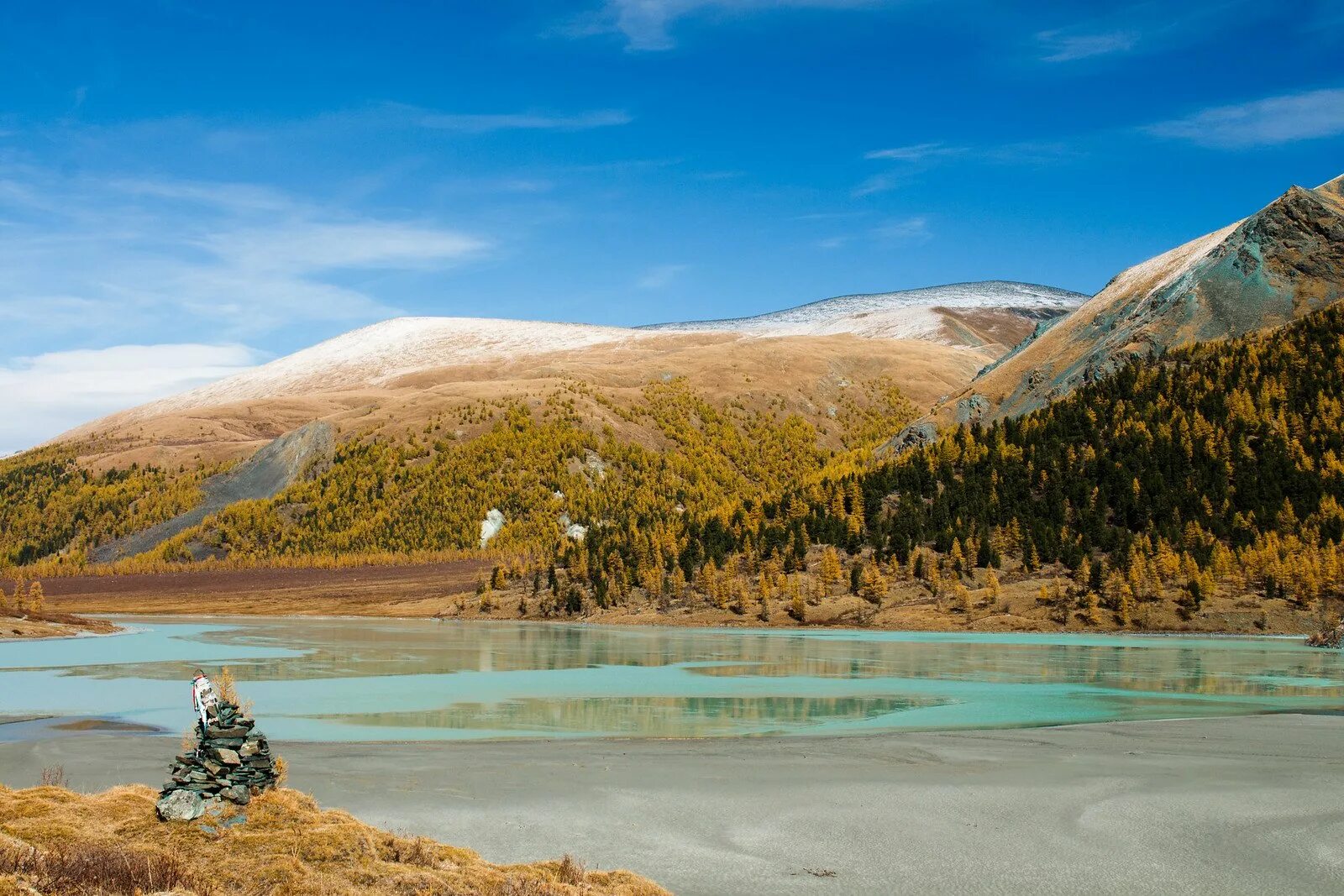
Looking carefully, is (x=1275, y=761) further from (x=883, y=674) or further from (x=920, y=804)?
(x=883, y=674)

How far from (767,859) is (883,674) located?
27057 mm

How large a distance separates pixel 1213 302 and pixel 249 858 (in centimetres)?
10946

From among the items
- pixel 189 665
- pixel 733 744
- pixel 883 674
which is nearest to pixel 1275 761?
pixel 733 744

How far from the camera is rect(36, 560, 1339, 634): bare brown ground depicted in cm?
6588

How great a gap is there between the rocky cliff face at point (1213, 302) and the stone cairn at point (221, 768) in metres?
100

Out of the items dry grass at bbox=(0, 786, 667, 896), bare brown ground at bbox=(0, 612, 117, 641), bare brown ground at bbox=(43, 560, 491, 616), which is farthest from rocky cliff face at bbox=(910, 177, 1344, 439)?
dry grass at bbox=(0, 786, 667, 896)

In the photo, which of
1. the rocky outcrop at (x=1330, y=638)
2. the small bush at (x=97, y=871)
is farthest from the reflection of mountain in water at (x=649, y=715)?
the rocky outcrop at (x=1330, y=638)

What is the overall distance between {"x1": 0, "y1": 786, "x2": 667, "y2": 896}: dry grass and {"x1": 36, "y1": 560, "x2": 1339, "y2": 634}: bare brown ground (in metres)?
61.1

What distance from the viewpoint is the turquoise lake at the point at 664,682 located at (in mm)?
26922

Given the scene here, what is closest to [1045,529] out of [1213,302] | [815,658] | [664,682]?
[815,658]

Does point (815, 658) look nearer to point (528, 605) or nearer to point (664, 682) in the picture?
point (664, 682)

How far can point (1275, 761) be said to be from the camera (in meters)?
20.2

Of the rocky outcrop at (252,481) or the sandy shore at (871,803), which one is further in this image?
the rocky outcrop at (252,481)

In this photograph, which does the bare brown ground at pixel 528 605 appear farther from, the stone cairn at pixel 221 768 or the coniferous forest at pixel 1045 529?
the stone cairn at pixel 221 768
